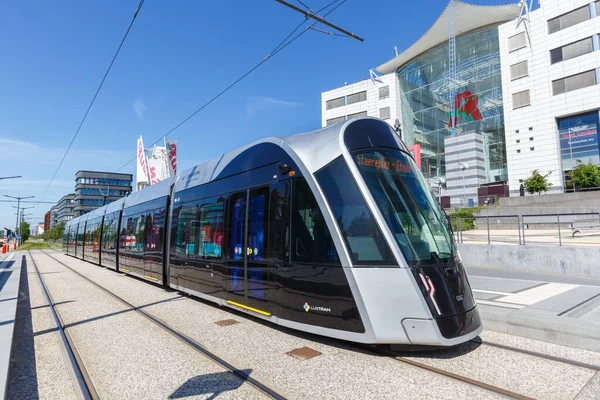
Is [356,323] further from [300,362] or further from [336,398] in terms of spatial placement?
[336,398]

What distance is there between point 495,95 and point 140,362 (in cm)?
6170

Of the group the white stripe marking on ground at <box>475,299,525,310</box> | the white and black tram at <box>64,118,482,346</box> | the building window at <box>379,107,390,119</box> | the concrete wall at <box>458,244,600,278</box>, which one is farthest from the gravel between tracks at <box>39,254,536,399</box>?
the building window at <box>379,107,390,119</box>

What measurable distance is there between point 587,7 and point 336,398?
5113 cm

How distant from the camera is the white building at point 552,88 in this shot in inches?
1540

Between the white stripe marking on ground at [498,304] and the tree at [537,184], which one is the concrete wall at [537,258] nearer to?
the white stripe marking on ground at [498,304]

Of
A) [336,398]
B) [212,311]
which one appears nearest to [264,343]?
[336,398]

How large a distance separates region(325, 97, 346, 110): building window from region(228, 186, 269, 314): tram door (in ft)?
191

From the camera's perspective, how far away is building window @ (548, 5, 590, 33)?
39031 mm

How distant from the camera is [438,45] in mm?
58344

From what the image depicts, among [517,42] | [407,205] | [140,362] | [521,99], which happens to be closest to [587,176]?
[521,99]

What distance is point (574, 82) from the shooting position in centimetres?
4006

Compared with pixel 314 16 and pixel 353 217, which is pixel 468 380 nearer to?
pixel 353 217

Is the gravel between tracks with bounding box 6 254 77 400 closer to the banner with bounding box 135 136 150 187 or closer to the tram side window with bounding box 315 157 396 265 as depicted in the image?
the tram side window with bounding box 315 157 396 265

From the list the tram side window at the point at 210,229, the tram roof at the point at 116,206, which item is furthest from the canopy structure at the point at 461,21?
the tram side window at the point at 210,229
